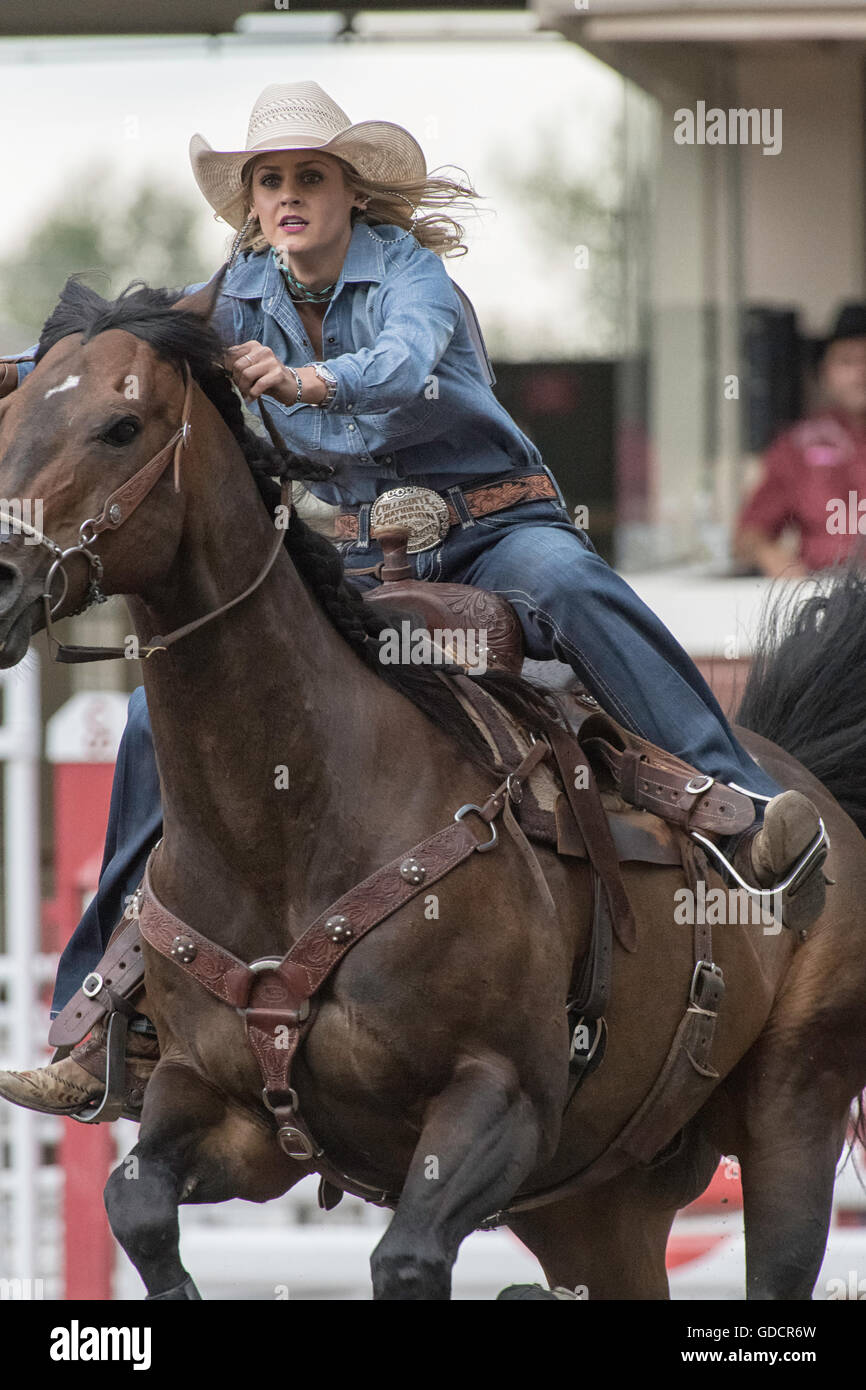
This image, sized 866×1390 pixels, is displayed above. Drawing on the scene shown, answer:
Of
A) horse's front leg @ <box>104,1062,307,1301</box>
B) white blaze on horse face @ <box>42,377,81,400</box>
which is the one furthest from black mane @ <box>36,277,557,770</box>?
horse's front leg @ <box>104,1062,307,1301</box>

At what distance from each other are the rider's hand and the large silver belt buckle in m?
0.64

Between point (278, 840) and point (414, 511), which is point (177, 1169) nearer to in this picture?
point (278, 840)

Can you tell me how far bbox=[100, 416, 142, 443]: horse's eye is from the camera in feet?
9.77

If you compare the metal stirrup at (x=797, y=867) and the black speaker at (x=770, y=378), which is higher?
the black speaker at (x=770, y=378)

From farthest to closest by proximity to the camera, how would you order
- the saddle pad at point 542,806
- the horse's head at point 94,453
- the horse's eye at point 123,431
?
the saddle pad at point 542,806, the horse's eye at point 123,431, the horse's head at point 94,453

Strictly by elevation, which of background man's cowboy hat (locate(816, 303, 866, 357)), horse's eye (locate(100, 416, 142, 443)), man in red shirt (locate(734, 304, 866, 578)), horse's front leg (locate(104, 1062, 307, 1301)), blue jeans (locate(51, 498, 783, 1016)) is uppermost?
background man's cowboy hat (locate(816, 303, 866, 357))

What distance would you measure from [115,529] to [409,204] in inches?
50.1

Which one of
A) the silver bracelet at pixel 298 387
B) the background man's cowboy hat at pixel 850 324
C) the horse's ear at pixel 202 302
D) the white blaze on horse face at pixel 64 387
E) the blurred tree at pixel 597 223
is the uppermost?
the blurred tree at pixel 597 223

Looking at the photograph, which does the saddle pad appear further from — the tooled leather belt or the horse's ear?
the horse's ear

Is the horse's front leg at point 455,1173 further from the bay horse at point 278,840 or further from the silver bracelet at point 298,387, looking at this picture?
the silver bracelet at point 298,387

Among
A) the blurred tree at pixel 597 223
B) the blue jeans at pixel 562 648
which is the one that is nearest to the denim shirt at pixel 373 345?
the blue jeans at pixel 562 648

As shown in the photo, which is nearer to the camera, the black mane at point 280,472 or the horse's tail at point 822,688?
the black mane at point 280,472

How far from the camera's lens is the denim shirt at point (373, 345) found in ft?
11.9
